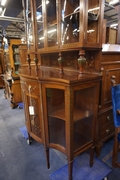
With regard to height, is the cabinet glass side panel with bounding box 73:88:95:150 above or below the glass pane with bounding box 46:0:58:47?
below

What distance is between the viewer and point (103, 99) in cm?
153

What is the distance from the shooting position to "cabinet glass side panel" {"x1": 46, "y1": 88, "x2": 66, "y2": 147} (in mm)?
1236

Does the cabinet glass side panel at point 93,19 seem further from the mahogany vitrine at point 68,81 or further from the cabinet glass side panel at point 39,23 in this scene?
the cabinet glass side panel at point 39,23

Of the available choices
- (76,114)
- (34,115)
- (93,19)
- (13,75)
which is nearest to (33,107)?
(34,115)

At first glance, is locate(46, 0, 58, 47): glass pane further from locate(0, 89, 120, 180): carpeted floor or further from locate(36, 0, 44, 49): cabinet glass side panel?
locate(0, 89, 120, 180): carpeted floor

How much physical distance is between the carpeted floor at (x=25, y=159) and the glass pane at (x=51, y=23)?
59.9 inches

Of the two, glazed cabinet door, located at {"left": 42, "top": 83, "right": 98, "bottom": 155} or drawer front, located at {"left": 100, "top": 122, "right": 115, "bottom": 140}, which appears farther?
drawer front, located at {"left": 100, "top": 122, "right": 115, "bottom": 140}

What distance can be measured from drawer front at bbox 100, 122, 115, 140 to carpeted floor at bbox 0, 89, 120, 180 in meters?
0.23

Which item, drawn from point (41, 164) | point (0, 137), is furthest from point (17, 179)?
point (0, 137)

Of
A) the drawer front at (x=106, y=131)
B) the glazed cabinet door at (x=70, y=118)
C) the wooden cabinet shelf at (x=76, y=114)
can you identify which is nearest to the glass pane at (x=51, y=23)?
the glazed cabinet door at (x=70, y=118)

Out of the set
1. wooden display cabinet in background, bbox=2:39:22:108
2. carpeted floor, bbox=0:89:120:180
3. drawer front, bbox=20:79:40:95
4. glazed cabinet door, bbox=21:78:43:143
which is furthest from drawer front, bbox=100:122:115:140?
wooden display cabinet in background, bbox=2:39:22:108

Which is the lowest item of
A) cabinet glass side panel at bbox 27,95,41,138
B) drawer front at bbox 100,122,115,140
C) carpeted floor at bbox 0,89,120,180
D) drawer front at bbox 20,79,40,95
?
carpeted floor at bbox 0,89,120,180

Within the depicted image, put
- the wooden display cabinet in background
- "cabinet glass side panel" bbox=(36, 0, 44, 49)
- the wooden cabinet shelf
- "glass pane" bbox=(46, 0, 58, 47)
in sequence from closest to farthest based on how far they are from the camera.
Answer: the wooden cabinet shelf, "glass pane" bbox=(46, 0, 58, 47), "cabinet glass side panel" bbox=(36, 0, 44, 49), the wooden display cabinet in background

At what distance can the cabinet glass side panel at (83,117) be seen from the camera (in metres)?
1.24
